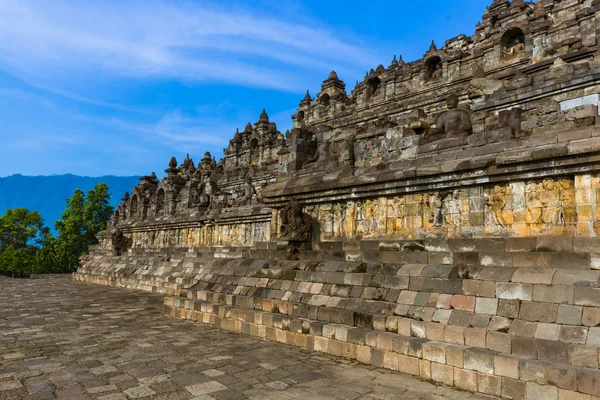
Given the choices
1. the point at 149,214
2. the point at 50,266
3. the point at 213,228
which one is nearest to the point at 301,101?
the point at 149,214

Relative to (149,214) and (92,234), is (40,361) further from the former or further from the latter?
(92,234)

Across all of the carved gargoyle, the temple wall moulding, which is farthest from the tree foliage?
the carved gargoyle

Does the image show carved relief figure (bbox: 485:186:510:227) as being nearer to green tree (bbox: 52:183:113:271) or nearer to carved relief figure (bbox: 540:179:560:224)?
carved relief figure (bbox: 540:179:560:224)

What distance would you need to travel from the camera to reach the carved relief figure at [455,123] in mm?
8320

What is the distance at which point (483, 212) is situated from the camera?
7223 mm

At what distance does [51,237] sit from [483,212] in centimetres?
4712

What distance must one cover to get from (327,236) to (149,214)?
2267cm

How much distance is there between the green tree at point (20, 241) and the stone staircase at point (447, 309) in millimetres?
36104

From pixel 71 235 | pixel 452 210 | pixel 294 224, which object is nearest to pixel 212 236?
pixel 294 224

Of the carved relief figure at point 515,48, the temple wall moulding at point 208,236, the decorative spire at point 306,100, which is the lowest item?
the temple wall moulding at point 208,236

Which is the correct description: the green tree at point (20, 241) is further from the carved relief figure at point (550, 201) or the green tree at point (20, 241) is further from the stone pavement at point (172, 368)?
the carved relief figure at point (550, 201)

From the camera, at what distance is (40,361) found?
22.0 ft

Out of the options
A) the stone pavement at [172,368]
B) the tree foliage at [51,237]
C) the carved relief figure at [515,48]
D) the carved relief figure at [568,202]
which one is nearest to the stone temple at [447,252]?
the carved relief figure at [568,202]

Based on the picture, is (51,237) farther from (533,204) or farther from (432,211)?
(533,204)
